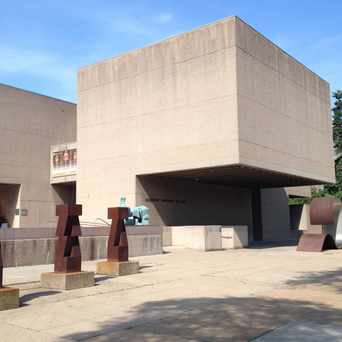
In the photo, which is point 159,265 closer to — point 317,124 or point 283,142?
point 283,142

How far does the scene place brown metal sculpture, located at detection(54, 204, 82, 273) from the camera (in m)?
12.5

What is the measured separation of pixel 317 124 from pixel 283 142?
7463 mm

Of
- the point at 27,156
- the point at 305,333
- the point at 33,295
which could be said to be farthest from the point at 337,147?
the point at 305,333

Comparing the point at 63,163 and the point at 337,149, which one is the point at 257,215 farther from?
the point at 63,163

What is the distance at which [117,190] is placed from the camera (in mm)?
33750

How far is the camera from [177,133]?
3083 cm

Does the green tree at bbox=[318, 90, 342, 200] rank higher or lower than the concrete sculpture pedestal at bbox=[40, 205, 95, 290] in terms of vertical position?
higher

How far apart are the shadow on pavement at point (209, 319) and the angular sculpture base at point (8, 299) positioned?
2.35m

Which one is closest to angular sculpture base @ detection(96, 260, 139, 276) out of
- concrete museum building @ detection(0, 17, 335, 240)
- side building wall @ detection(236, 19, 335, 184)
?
concrete museum building @ detection(0, 17, 335, 240)

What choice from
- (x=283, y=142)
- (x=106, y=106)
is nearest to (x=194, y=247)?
(x=283, y=142)

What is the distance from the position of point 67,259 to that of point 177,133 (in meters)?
19.1

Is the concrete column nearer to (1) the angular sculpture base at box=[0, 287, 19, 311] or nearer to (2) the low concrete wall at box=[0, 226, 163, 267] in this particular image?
(2) the low concrete wall at box=[0, 226, 163, 267]

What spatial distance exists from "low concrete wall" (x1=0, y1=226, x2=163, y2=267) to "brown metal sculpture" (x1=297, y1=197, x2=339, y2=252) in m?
8.06

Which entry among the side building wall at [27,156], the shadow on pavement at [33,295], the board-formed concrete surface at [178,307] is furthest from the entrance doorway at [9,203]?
the shadow on pavement at [33,295]
